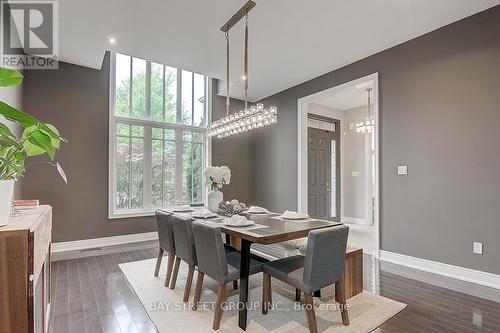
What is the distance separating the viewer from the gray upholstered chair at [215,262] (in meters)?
2.05

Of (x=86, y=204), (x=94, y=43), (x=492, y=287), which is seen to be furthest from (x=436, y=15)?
(x=86, y=204)

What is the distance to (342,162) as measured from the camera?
6699 mm

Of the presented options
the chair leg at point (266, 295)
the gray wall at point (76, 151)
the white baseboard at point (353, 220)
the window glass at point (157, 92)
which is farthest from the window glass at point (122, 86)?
the white baseboard at point (353, 220)

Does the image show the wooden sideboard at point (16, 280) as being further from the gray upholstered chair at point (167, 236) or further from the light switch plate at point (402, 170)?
the light switch plate at point (402, 170)

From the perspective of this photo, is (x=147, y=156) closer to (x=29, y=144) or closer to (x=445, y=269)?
(x=29, y=144)

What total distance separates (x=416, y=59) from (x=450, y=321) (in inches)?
120

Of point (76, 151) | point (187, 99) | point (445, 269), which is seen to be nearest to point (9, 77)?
point (76, 151)

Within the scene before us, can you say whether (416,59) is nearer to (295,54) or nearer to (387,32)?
(387,32)

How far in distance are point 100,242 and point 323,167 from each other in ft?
15.6

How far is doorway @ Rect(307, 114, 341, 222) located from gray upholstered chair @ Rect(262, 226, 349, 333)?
3.58 meters

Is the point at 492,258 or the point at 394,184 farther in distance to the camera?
the point at 394,184

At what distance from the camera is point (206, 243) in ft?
7.02

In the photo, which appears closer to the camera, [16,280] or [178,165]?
[16,280]

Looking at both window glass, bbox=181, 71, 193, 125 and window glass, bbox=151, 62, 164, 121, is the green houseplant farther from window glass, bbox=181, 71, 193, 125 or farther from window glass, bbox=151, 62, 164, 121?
window glass, bbox=181, 71, 193, 125
